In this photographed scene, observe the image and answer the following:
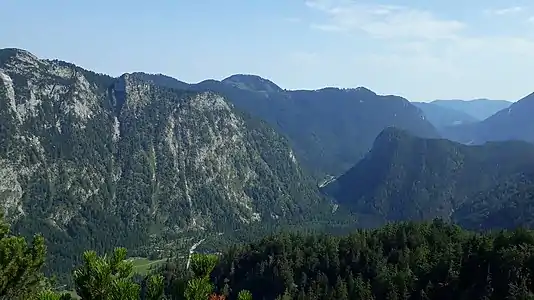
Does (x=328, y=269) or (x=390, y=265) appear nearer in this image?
(x=390, y=265)

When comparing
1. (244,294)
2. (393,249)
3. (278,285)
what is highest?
(244,294)

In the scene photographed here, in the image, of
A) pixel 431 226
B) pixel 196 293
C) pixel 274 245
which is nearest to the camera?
pixel 196 293

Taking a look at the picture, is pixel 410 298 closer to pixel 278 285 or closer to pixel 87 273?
pixel 278 285

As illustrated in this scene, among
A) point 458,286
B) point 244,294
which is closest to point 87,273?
point 244,294

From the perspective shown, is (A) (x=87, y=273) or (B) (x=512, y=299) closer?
(A) (x=87, y=273)

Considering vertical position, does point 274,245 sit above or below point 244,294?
below

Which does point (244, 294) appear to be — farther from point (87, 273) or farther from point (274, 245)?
point (274, 245)

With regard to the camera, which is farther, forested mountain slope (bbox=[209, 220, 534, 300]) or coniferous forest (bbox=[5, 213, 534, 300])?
forested mountain slope (bbox=[209, 220, 534, 300])

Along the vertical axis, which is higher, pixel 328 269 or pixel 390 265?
pixel 390 265

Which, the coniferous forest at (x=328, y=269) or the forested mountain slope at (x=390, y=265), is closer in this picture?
the coniferous forest at (x=328, y=269)

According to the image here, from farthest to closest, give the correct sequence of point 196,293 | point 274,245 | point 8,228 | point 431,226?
point 274,245, point 431,226, point 8,228, point 196,293
